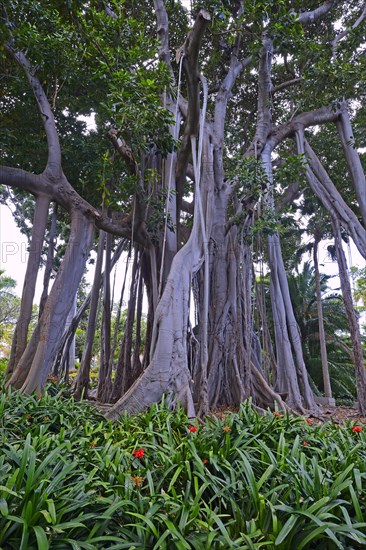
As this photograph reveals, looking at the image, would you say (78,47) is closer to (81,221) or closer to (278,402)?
(81,221)

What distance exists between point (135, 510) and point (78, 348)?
14.1 metres

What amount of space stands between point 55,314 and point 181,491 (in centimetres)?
248

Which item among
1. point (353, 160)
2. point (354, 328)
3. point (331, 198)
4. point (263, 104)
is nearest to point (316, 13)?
point (263, 104)

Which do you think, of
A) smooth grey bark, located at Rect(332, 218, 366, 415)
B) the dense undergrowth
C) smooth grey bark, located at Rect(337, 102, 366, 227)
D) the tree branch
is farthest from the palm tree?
the dense undergrowth

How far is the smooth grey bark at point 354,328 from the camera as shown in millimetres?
4406

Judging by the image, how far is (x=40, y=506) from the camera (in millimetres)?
1232

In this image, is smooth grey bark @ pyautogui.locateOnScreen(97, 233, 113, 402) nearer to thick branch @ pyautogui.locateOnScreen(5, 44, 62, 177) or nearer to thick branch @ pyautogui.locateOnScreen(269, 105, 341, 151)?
thick branch @ pyautogui.locateOnScreen(5, 44, 62, 177)

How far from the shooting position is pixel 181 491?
1.60 meters

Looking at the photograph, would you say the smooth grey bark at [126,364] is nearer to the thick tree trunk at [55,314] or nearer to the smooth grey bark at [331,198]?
the thick tree trunk at [55,314]

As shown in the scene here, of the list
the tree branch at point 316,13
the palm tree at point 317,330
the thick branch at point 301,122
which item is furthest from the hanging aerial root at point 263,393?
the palm tree at point 317,330

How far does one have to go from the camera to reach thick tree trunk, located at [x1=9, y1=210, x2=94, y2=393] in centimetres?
352

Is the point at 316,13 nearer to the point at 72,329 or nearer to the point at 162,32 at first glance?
the point at 162,32

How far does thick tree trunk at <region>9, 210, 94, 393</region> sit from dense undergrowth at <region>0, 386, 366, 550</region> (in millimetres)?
1296

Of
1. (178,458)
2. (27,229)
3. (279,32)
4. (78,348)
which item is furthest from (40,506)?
(78,348)
